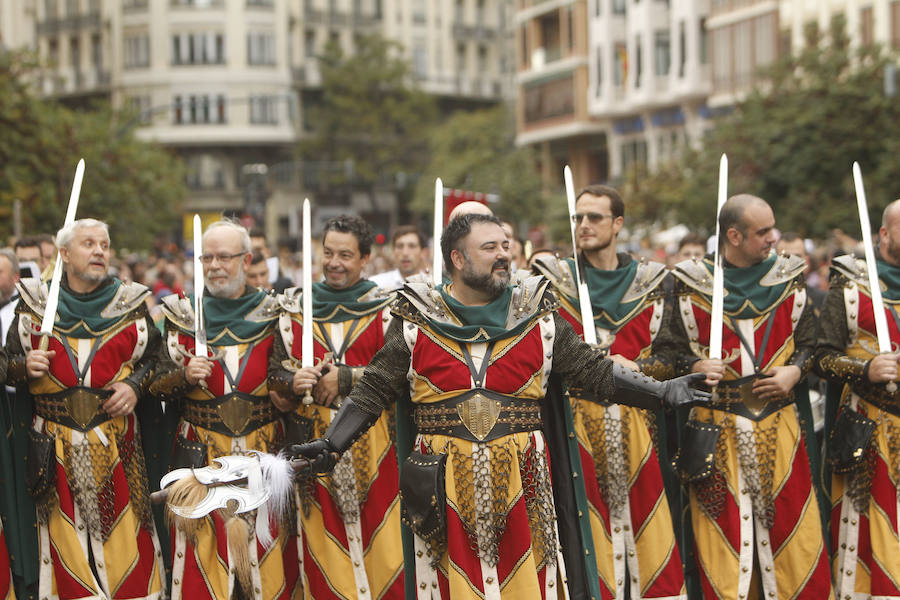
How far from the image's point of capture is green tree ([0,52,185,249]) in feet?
63.1

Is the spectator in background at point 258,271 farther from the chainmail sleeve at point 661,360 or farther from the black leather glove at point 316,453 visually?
the black leather glove at point 316,453

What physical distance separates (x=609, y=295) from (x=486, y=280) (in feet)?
5.31

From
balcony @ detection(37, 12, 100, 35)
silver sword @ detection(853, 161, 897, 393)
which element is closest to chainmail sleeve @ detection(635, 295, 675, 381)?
silver sword @ detection(853, 161, 897, 393)

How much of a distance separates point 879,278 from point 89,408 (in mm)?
4197

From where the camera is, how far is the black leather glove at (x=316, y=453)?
18.0ft

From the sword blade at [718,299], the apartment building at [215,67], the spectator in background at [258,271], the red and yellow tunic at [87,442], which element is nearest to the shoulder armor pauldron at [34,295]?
the red and yellow tunic at [87,442]

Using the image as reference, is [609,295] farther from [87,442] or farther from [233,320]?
[87,442]

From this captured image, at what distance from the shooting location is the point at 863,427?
694 centimetres

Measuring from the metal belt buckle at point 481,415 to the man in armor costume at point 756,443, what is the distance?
1618mm

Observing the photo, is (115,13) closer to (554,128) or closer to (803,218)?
(554,128)

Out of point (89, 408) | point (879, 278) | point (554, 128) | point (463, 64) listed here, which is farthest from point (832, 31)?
point (463, 64)

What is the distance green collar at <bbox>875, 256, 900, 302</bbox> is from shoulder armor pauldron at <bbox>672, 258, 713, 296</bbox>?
2.90 ft

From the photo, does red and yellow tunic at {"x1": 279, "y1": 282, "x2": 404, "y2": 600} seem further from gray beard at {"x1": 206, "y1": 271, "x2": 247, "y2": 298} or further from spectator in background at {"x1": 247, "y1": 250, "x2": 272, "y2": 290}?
spectator in background at {"x1": 247, "y1": 250, "x2": 272, "y2": 290}

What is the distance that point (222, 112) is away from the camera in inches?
2362
